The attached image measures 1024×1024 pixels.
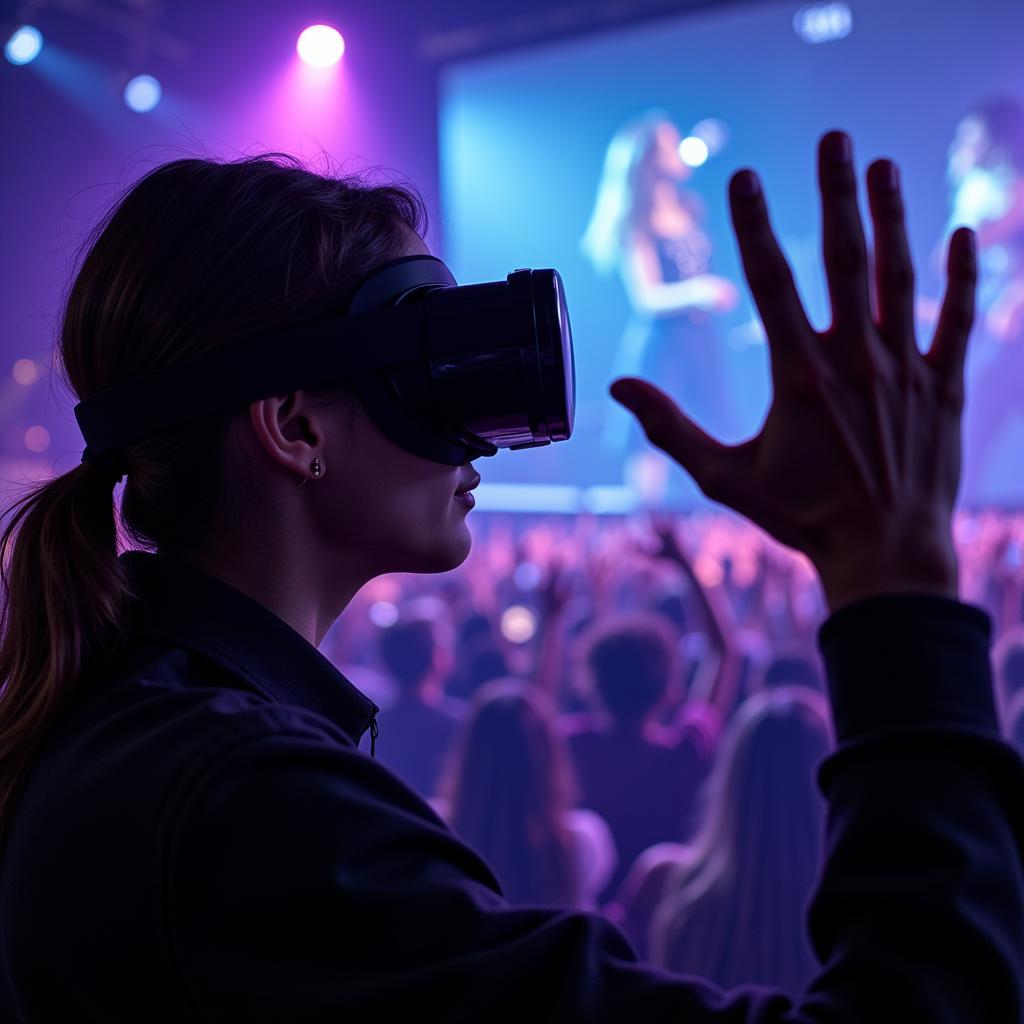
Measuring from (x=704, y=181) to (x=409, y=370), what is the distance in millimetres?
5119

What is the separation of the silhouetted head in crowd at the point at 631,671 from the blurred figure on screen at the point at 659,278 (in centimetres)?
286

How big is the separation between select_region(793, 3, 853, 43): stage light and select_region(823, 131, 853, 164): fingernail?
214 inches

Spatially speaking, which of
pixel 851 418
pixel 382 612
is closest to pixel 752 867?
pixel 851 418

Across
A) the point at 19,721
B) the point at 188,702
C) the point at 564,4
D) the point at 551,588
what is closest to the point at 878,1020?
the point at 188,702

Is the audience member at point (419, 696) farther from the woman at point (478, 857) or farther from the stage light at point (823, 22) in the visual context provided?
the stage light at point (823, 22)

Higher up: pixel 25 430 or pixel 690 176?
pixel 690 176

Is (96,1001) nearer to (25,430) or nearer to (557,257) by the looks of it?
(25,430)

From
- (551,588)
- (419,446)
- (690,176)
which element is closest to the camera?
(419,446)

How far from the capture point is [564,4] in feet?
18.5

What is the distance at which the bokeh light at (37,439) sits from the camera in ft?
10.1

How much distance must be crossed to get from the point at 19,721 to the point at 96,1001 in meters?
0.20

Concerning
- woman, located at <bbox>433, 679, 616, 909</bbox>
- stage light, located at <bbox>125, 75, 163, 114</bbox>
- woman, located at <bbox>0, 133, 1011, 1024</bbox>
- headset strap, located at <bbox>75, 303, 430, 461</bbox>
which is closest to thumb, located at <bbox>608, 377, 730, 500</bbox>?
woman, located at <bbox>0, 133, 1011, 1024</bbox>

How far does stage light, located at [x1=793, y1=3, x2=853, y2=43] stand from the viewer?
5.23m

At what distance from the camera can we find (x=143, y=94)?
356cm
